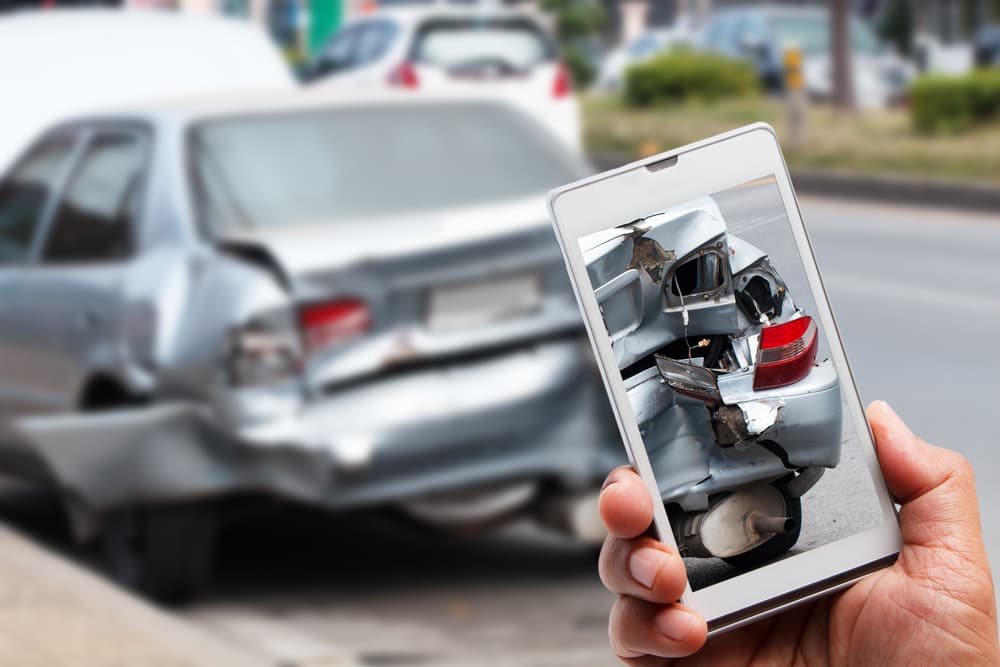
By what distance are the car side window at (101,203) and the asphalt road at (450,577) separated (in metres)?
1.20

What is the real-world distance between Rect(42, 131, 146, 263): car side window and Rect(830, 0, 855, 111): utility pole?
17121 mm

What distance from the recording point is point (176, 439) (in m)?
5.45

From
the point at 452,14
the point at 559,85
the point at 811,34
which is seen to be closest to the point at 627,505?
the point at 559,85

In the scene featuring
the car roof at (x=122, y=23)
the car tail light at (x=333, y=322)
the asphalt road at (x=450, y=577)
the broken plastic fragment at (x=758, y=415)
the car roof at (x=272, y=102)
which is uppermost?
the broken plastic fragment at (x=758, y=415)

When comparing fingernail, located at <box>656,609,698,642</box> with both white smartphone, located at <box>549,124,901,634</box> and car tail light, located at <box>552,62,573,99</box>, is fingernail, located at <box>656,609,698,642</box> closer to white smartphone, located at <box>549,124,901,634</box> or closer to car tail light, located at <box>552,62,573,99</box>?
white smartphone, located at <box>549,124,901,634</box>

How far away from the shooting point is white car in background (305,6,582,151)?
1372cm

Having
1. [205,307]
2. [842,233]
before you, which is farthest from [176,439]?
[842,233]

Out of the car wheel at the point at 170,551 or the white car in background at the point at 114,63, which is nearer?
the car wheel at the point at 170,551

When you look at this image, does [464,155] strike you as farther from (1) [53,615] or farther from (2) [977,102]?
(2) [977,102]

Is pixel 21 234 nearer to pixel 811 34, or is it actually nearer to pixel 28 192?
pixel 28 192

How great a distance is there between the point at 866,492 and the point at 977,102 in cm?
1826

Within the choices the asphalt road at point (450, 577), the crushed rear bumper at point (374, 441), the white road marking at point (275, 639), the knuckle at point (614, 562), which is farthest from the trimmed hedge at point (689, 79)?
the knuckle at point (614, 562)

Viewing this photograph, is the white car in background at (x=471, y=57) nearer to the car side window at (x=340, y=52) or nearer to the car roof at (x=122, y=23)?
the car side window at (x=340, y=52)

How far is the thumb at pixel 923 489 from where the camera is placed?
1.83 meters
